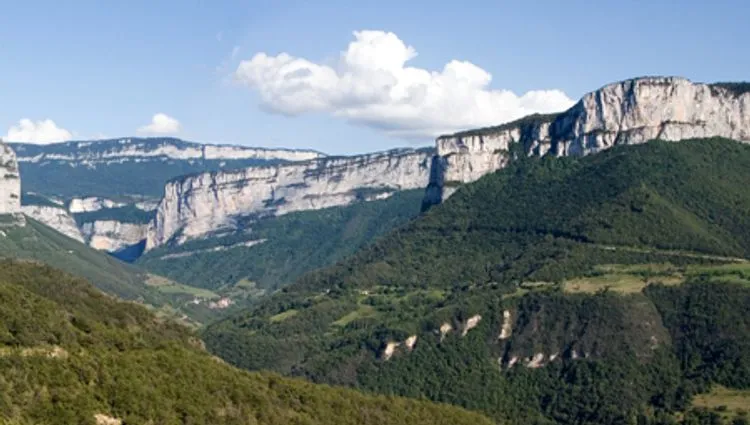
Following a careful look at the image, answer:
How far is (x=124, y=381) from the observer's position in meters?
85.4

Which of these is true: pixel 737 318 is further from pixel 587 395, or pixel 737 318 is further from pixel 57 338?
pixel 57 338

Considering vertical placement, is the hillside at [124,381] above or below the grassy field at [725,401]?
above

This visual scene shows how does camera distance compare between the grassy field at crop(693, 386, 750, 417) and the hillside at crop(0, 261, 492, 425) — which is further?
the grassy field at crop(693, 386, 750, 417)

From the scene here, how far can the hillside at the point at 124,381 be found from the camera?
258 feet

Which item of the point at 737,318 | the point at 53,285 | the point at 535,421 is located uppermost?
the point at 53,285

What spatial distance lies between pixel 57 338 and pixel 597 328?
115m

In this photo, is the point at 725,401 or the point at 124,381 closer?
the point at 124,381

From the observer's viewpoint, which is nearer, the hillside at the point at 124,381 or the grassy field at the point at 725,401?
the hillside at the point at 124,381

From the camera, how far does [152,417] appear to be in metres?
83.6

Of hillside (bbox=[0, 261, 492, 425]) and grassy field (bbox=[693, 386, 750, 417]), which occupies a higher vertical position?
hillside (bbox=[0, 261, 492, 425])

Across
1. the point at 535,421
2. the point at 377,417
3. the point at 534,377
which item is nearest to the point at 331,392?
the point at 377,417

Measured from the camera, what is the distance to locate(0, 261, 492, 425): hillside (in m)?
78.8

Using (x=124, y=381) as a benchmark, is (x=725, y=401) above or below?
below

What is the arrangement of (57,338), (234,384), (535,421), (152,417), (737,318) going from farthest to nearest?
(737,318) → (535,421) → (234,384) → (57,338) → (152,417)
